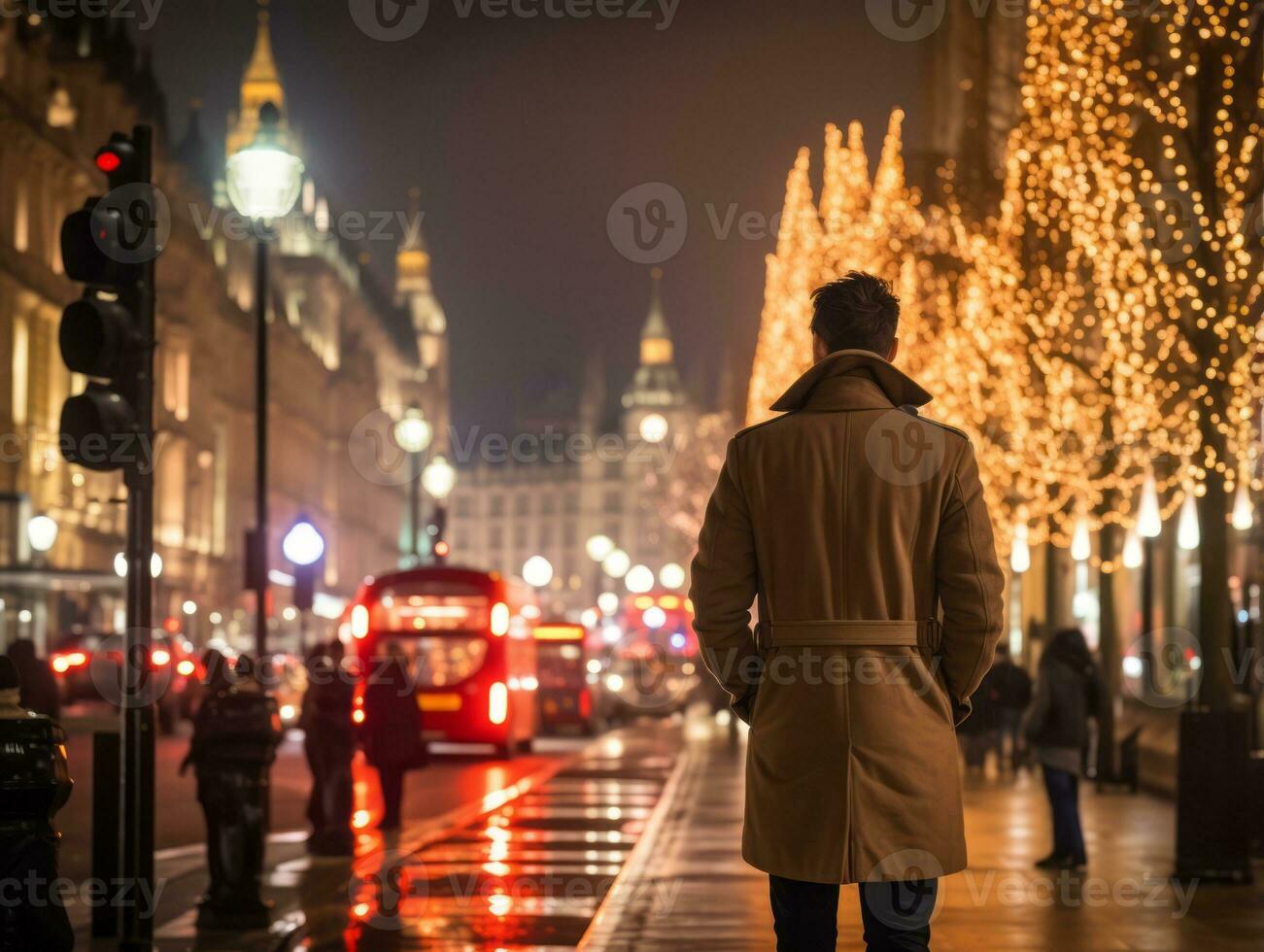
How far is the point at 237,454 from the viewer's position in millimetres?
98250

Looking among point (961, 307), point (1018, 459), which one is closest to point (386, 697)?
point (1018, 459)

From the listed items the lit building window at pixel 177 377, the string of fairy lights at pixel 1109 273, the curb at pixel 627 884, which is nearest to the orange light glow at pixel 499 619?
the string of fairy lights at pixel 1109 273

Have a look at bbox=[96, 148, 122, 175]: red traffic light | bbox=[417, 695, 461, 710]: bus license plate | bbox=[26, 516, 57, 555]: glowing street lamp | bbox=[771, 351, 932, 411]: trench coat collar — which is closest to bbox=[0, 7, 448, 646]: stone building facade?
bbox=[26, 516, 57, 555]: glowing street lamp

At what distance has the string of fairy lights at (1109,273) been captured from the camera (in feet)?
50.1

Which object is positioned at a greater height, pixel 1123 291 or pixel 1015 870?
pixel 1123 291

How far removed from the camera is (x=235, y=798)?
11.5 metres

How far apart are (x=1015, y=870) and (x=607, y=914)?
342cm

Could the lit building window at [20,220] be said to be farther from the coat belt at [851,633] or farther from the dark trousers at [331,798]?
the coat belt at [851,633]

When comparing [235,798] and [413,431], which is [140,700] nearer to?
[235,798]

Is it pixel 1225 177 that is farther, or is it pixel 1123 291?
pixel 1123 291

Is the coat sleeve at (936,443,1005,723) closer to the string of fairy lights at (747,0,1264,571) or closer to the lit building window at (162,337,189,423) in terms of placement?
the string of fairy lights at (747,0,1264,571)

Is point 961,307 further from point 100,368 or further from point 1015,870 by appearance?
point 100,368

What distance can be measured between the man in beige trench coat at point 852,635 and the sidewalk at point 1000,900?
505cm

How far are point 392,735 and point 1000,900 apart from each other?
7.06m
